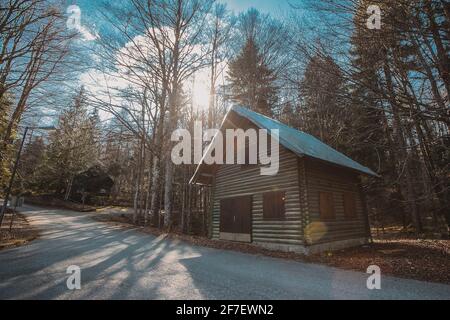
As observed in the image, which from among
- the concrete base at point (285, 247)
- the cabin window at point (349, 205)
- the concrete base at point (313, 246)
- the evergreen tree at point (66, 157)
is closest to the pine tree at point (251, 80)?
the cabin window at point (349, 205)

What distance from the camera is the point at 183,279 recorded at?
20.8ft

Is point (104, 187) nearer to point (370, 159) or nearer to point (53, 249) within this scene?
point (53, 249)

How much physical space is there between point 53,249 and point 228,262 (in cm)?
710

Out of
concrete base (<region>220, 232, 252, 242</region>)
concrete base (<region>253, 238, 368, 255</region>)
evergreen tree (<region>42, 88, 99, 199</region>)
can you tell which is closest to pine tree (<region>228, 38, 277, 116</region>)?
concrete base (<region>220, 232, 252, 242</region>)

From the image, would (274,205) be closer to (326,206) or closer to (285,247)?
(285,247)

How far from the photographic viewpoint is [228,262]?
346 inches

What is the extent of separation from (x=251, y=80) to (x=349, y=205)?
13.8 meters

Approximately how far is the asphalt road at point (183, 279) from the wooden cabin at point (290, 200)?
264 cm

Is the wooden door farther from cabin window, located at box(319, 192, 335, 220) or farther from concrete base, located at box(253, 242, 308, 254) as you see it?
cabin window, located at box(319, 192, 335, 220)

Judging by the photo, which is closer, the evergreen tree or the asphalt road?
the asphalt road

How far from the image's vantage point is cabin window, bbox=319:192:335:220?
12.0m

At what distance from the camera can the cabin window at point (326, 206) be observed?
11998 millimetres

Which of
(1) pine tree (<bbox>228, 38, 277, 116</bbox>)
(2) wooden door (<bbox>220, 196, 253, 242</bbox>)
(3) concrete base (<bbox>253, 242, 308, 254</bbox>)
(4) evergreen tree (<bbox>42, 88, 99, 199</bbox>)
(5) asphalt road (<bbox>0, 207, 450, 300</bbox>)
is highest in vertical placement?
(1) pine tree (<bbox>228, 38, 277, 116</bbox>)

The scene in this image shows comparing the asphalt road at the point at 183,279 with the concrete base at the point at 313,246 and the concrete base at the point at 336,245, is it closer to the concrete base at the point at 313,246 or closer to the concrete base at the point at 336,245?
the concrete base at the point at 313,246
